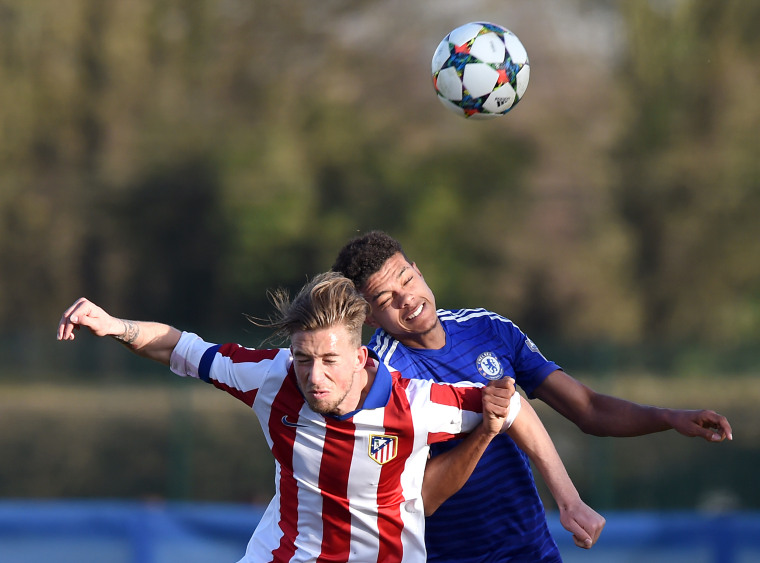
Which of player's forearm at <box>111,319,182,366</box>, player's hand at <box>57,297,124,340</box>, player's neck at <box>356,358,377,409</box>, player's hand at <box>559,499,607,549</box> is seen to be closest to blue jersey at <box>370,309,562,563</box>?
player's neck at <box>356,358,377,409</box>

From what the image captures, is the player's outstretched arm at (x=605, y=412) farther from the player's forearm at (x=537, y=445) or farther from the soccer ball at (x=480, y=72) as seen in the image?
the soccer ball at (x=480, y=72)

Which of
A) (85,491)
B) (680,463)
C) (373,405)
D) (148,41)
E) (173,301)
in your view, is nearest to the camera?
(373,405)

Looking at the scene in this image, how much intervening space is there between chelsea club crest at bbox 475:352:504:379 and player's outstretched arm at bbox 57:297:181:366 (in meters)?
1.31

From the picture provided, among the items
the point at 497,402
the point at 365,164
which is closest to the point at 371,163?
the point at 365,164

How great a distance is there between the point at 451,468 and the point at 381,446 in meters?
0.31

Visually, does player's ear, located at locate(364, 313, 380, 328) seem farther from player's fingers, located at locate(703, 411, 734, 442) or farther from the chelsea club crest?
player's fingers, located at locate(703, 411, 734, 442)

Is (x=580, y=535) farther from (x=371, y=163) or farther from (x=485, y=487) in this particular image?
(x=371, y=163)

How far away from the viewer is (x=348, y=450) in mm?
4129

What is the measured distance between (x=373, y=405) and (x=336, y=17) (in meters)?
19.5

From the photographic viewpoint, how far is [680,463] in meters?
10.8

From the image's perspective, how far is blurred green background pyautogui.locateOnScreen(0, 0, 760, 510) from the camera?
19750 millimetres

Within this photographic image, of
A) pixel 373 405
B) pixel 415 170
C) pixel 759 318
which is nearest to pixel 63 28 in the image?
pixel 415 170

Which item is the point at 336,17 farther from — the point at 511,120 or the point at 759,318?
the point at 759,318

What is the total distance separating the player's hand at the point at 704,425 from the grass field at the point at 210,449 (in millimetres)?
6146
